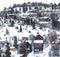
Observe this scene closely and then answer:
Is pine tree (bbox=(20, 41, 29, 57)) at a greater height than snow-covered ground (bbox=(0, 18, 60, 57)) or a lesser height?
lesser

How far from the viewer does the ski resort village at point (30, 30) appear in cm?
177

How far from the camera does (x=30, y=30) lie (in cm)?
179

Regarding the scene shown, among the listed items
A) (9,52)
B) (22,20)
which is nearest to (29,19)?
(22,20)

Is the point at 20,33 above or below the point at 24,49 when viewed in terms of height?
above

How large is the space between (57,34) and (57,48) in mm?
124

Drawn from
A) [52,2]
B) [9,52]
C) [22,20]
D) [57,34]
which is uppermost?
[52,2]

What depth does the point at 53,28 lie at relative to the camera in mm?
1806

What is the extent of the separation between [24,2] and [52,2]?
259 mm

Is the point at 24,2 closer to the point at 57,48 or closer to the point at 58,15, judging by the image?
the point at 58,15

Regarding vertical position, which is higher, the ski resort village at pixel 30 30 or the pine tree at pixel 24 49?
the ski resort village at pixel 30 30

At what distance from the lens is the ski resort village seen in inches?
69.8

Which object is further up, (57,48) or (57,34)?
(57,34)

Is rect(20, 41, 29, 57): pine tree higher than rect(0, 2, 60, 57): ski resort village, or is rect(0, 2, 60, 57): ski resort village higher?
rect(0, 2, 60, 57): ski resort village

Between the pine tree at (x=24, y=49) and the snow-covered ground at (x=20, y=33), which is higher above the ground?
the snow-covered ground at (x=20, y=33)
